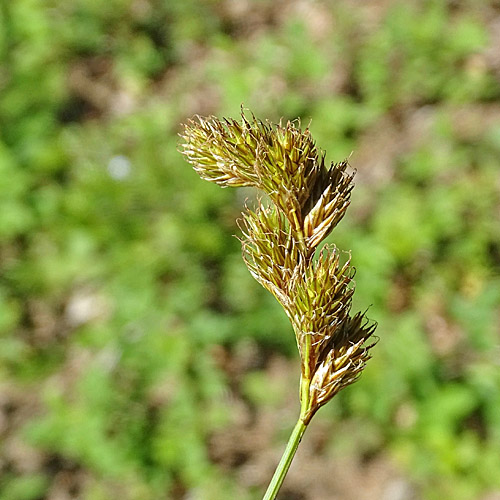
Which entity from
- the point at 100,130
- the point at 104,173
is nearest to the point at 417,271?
the point at 104,173

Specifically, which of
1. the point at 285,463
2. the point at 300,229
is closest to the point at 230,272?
the point at 300,229

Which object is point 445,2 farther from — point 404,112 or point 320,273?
point 320,273

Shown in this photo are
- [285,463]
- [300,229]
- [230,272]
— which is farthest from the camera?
[230,272]

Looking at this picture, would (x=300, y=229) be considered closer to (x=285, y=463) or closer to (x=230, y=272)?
(x=285, y=463)

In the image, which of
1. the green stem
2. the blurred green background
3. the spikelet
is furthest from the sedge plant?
the blurred green background

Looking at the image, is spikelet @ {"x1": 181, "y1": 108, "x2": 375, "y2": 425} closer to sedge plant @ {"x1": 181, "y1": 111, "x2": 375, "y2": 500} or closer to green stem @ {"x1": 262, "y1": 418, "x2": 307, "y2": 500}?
sedge plant @ {"x1": 181, "y1": 111, "x2": 375, "y2": 500}

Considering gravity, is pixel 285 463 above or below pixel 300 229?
below

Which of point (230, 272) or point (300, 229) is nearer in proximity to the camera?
point (300, 229)
